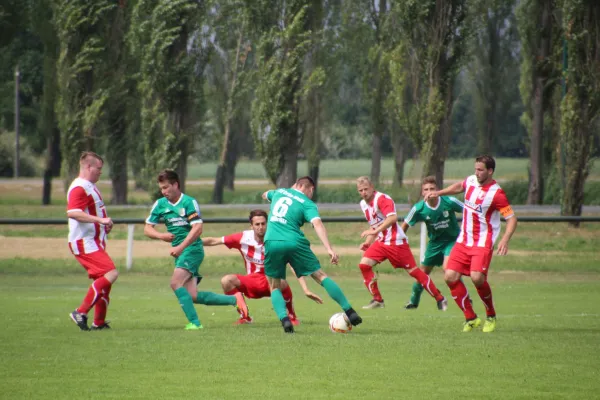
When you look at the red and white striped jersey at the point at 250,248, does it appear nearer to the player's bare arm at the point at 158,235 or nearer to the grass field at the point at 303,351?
the grass field at the point at 303,351

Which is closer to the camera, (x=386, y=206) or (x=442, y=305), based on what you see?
(x=386, y=206)

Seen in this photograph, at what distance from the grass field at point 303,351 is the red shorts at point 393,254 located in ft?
2.46

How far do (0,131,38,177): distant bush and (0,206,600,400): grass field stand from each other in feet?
147

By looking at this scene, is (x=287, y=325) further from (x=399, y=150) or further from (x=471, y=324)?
(x=399, y=150)

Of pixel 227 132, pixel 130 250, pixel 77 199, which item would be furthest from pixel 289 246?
pixel 227 132

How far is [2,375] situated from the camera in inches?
321

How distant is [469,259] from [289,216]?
2.15 metres

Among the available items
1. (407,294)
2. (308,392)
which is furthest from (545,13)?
(308,392)

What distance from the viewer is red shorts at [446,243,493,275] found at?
36.4 ft

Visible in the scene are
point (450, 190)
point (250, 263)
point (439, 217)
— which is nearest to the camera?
point (450, 190)

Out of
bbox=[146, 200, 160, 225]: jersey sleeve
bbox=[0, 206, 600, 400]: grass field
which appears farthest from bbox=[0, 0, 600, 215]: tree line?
bbox=[146, 200, 160, 225]: jersey sleeve

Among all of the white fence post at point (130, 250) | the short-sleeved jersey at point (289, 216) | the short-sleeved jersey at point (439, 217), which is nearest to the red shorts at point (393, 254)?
the short-sleeved jersey at point (439, 217)

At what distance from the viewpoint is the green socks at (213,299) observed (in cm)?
1181

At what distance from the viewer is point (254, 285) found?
12.3 meters
